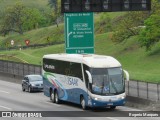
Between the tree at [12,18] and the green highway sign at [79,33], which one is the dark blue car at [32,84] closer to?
the green highway sign at [79,33]

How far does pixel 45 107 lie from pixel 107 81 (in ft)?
17.3

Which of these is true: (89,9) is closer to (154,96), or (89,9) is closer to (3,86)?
(154,96)

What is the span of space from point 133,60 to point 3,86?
→ 3011 centimetres

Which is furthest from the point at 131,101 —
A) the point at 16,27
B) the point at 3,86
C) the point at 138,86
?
the point at 16,27

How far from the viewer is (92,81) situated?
3494cm

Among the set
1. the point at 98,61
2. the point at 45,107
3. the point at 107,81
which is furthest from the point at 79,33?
the point at 107,81

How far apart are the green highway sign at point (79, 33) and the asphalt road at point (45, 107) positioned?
514cm

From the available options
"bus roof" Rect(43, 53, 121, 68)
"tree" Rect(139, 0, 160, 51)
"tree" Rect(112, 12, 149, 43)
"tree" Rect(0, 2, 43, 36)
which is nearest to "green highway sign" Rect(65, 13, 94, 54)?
"bus roof" Rect(43, 53, 121, 68)

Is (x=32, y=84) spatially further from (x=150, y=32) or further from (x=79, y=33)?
(x=150, y=32)

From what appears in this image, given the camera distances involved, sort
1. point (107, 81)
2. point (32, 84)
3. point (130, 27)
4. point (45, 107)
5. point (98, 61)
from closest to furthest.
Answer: point (107, 81)
point (98, 61)
point (45, 107)
point (32, 84)
point (130, 27)

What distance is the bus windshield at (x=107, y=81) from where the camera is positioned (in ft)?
114

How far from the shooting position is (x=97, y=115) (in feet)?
109

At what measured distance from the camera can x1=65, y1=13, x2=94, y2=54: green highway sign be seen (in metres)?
48.7

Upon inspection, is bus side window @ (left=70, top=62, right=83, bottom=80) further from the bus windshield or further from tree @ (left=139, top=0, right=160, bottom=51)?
tree @ (left=139, top=0, right=160, bottom=51)
